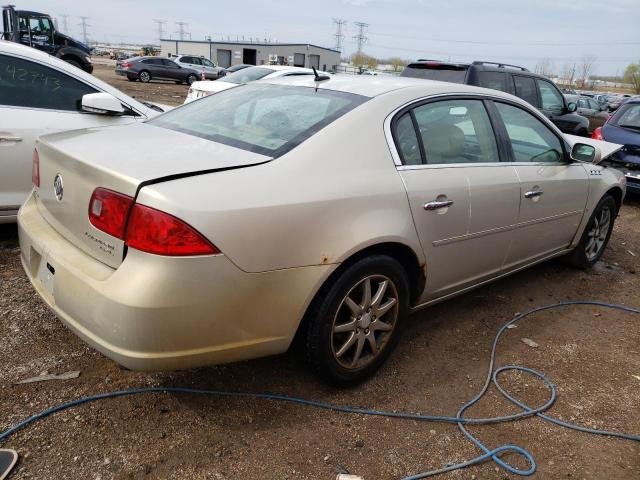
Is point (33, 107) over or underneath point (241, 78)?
over

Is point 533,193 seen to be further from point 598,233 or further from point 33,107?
point 33,107

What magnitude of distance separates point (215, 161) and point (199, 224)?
0.40 m

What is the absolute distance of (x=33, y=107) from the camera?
4.04 meters

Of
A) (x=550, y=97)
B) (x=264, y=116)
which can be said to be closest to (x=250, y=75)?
(x=550, y=97)

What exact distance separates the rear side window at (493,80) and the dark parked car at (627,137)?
1699 millimetres

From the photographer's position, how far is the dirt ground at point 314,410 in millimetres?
2199

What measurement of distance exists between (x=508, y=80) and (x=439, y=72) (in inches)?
42.9

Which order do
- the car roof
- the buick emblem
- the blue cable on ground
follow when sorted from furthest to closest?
the car roof
the buick emblem
the blue cable on ground

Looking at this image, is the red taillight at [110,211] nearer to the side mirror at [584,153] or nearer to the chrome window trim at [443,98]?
the chrome window trim at [443,98]

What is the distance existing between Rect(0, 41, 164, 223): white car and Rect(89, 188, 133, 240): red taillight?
204cm

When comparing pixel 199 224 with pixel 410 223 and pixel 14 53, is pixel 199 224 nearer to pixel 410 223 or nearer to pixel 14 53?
pixel 410 223

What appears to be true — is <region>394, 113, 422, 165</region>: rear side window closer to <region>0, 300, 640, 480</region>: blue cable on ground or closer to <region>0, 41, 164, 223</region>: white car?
<region>0, 300, 640, 480</region>: blue cable on ground

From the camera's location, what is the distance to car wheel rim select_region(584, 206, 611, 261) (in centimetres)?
468

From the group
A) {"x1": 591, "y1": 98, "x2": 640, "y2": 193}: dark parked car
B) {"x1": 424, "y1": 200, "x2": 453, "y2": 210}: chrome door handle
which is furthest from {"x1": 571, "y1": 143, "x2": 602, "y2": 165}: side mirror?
{"x1": 591, "y1": 98, "x2": 640, "y2": 193}: dark parked car
